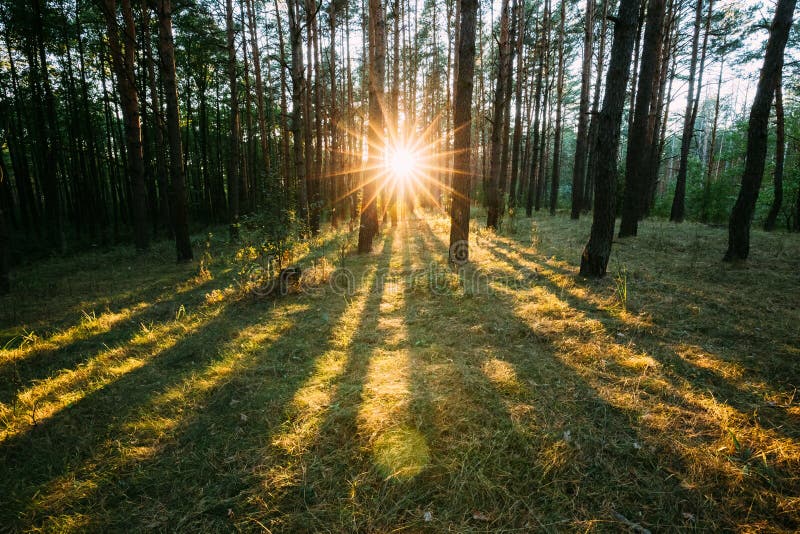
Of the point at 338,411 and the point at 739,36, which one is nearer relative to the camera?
the point at 338,411

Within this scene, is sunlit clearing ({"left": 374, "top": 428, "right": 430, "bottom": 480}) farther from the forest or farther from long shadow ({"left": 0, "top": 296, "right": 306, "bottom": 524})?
long shadow ({"left": 0, "top": 296, "right": 306, "bottom": 524})

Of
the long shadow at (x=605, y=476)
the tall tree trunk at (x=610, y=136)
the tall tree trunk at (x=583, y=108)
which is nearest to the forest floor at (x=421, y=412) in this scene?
the long shadow at (x=605, y=476)

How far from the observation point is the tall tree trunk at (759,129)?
5598mm

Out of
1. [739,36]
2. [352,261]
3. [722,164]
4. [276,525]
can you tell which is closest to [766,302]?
[276,525]

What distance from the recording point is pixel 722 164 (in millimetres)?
36406

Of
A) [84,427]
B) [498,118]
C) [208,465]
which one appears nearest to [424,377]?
[208,465]

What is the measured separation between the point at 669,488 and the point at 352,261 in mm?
7165

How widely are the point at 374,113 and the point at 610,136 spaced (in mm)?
5604

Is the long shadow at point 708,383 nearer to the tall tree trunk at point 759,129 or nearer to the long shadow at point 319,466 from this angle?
the long shadow at point 319,466

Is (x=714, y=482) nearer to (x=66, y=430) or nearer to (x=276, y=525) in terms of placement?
(x=276, y=525)

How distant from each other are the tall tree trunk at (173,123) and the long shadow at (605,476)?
9525 mm

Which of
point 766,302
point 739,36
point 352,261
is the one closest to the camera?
point 766,302

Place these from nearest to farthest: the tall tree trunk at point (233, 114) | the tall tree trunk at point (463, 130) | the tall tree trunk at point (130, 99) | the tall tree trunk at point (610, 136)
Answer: the tall tree trunk at point (610, 136) → the tall tree trunk at point (463, 130) → the tall tree trunk at point (130, 99) → the tall tree trunk at point (233, 114)

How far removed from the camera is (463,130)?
6910 mm
